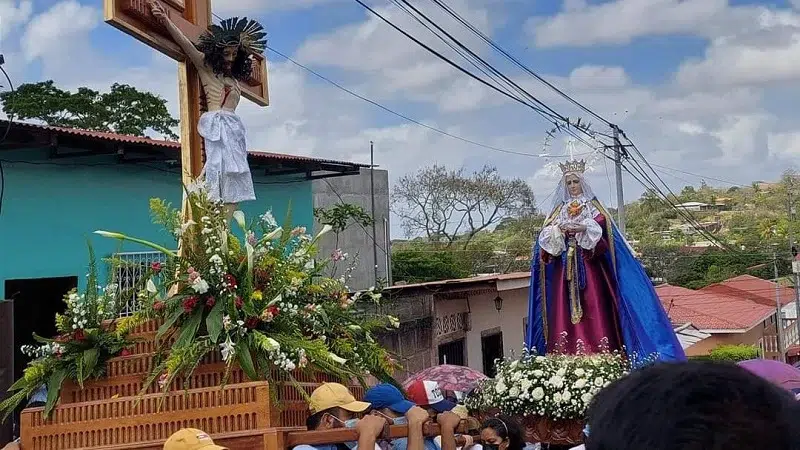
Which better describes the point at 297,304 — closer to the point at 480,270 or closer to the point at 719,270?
the point at 480,270

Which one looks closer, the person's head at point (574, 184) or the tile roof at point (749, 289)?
the person's head at point (574, 184)

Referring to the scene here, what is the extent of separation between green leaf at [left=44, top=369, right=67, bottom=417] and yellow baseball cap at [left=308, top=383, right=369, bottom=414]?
101 centimetres

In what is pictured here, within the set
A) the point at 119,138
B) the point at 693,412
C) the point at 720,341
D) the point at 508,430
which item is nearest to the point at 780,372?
the point at 508,430

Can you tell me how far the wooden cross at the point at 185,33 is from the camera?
4184mm

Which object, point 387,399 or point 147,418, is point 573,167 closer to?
point 387,399

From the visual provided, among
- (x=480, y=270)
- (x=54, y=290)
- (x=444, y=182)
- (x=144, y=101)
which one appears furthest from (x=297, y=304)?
(x=444, y=182)

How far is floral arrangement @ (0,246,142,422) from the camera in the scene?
11.8 ft

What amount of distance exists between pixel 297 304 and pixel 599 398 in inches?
119

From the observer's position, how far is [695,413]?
0.90m

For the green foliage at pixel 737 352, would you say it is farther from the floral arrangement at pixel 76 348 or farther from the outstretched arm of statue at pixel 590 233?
the floral arrangement at pixel 76 348

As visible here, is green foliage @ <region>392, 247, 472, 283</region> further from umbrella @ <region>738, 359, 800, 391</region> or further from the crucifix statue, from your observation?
the crucifix statue

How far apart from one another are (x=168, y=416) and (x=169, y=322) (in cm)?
46

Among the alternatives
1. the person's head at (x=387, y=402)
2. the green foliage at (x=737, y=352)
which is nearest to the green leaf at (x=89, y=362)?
the person's head at (x=387, y=402)

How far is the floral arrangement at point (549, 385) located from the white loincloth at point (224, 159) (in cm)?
166
